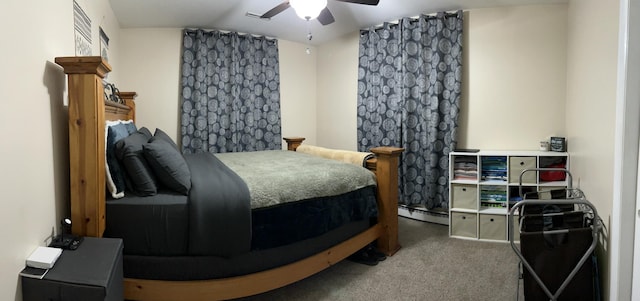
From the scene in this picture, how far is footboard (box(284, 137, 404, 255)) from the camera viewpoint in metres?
2.43

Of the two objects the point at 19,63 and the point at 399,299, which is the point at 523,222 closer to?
the point at 399,299

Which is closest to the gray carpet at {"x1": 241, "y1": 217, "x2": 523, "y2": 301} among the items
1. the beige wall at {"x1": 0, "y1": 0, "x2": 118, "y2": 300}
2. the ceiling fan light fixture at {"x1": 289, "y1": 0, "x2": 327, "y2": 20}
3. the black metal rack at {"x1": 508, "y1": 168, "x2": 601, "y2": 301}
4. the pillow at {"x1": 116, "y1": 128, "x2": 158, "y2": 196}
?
the black metal rack at {"x1": 508, "y1": 168, "x2": 601, "y2": 301}

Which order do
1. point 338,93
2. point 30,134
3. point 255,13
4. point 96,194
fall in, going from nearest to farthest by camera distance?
point 30,134 < point 96,194 < point 255,13 < point 338,93

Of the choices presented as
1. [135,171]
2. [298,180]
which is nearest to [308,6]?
[298,180]

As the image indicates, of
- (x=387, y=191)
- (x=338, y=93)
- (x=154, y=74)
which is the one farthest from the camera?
(x=338, y=93)

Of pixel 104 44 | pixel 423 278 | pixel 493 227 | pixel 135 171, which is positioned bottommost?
pixel 423 278

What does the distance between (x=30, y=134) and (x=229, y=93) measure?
2936 millimetres

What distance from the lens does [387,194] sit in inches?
96.2

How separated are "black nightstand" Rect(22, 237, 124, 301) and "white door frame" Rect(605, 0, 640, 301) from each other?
2.01 meters

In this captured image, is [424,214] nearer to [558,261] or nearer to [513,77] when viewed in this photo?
[513,77]

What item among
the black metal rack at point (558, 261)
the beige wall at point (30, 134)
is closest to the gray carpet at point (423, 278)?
the black metal rack at point (558, 261)

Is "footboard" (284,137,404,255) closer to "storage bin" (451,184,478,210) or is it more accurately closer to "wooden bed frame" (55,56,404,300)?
"wooden bed frame" (55,56,404,300)

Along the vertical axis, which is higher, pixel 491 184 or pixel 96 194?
pixel 96 194

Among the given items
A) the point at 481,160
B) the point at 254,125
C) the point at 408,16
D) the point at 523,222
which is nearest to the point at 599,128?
the point at 523,222
